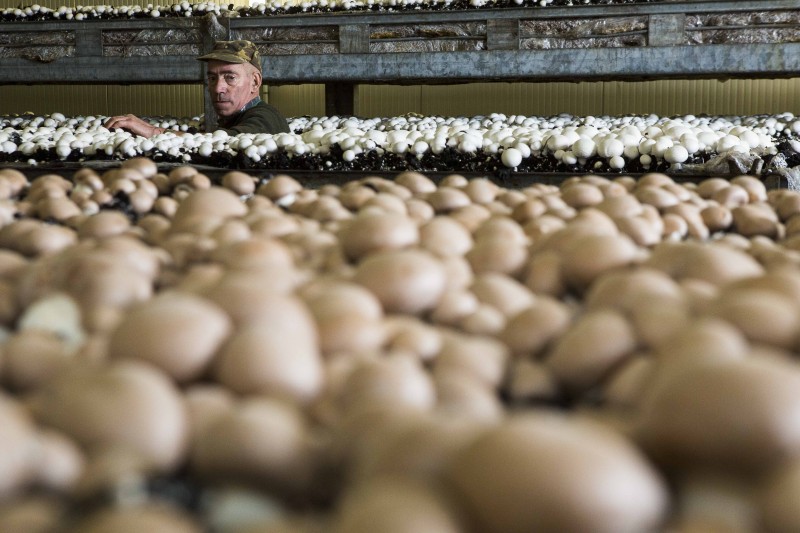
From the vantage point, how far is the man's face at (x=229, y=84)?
4.10 metres

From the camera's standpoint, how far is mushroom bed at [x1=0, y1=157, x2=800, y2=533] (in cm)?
36

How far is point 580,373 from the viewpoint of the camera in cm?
52

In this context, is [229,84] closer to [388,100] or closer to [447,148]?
[447,148]

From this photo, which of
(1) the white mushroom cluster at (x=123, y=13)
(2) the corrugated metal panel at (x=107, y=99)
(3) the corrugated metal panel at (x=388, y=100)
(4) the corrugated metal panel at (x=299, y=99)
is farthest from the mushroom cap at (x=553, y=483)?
(2) the corrugated metal panel at (x=107, y=99)

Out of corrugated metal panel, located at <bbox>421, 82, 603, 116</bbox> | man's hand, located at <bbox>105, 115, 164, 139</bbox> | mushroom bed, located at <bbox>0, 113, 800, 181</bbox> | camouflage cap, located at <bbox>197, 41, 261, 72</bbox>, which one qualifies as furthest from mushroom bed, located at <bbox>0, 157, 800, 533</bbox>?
corrugated metal panel, located at <bbox>421, 82, 603, 116</bbox>

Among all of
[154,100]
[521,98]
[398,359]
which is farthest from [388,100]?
[398,359]

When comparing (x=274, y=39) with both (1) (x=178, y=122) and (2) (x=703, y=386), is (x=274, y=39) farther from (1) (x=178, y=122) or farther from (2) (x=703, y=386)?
(2) (x=703, y=386)

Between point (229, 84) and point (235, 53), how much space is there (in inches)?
6.1

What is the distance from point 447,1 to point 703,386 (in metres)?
4.16

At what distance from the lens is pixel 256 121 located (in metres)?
3.95

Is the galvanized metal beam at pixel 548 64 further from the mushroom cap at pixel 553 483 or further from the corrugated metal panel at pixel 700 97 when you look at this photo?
the mushroom cap at pixel 553 483

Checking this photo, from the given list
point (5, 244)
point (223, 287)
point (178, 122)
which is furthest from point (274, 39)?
point (223, 287)

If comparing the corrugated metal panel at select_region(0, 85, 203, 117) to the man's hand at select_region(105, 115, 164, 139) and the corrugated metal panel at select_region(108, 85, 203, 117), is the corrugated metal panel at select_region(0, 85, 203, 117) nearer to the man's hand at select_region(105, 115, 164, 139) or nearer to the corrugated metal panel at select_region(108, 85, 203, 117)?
the corrugated metal panel at select_region(108, 85, 203, 117)

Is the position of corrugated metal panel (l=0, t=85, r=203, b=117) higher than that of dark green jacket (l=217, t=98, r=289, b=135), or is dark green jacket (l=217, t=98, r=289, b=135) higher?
corrugated metal panel (l=0, t=85, r=203, b=117)
